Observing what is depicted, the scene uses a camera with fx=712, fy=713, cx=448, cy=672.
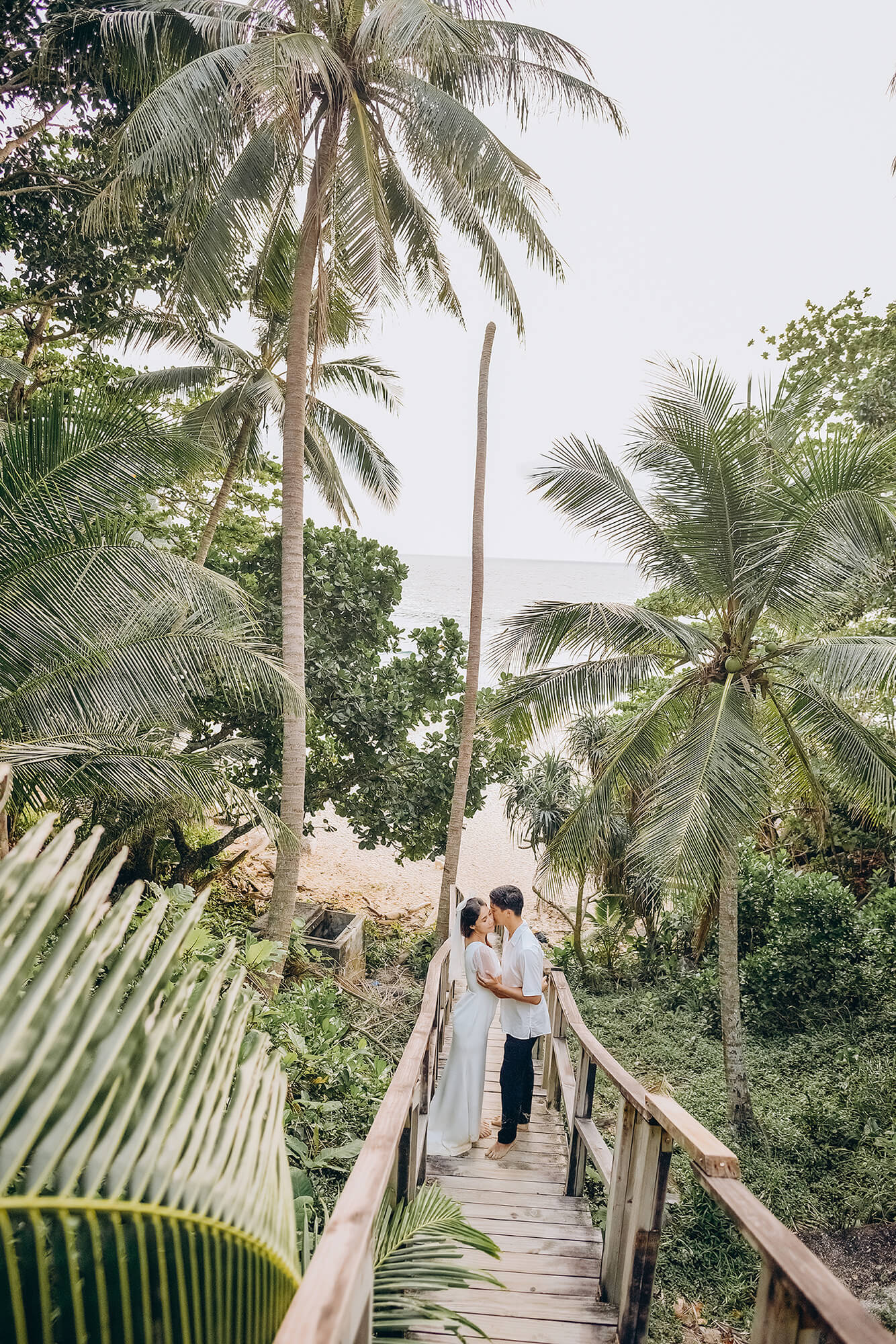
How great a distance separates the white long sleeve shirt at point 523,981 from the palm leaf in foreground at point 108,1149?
9.93 feet

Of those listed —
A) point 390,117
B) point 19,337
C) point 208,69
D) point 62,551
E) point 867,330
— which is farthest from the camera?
point 19,337

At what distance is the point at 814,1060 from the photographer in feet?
25.8

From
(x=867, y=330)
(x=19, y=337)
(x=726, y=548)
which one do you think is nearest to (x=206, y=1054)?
(x=726, y=548)

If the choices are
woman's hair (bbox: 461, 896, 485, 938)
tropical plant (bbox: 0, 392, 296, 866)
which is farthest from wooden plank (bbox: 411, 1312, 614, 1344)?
tropical plant (bbox: 0, 392, 296, 866)

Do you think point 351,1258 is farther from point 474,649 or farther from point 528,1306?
point 474,649

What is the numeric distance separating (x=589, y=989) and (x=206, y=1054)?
11.2 m

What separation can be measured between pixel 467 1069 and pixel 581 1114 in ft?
2.15

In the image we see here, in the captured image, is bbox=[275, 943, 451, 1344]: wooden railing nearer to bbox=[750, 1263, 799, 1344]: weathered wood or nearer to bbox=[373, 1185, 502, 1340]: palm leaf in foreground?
bbox=[373, 1185, 502, 1340]: palm leaf in foreground

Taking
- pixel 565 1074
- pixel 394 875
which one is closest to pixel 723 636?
pixel 565 1074

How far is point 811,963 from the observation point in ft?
29.4

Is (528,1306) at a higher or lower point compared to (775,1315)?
lower

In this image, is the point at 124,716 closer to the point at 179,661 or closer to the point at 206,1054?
the point at 179,661

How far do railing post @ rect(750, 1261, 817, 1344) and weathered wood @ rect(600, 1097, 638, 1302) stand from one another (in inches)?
39.8

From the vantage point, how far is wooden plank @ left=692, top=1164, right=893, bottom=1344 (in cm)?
119
